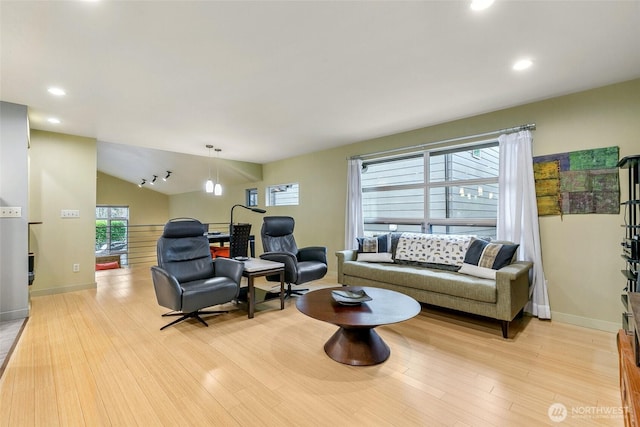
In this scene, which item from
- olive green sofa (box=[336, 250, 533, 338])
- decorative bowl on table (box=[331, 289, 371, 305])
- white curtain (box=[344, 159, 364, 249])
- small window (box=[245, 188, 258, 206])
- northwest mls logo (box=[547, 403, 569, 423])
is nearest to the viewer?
northwest mls logo (box=[547, 403, 569, 423])

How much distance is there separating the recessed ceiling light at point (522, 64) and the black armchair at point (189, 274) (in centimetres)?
316

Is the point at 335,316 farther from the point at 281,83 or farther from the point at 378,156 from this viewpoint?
the point at 378,156

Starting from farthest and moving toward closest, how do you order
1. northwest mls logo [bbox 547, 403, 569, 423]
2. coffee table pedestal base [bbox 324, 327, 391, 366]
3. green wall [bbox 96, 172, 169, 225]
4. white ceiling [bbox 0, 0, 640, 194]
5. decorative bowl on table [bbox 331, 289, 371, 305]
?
green wall [bbox 96, 172, 169, 225]
decorative bowl on table [bbox 331, 289, 371, 305]
coffee table pedestal base [bbox 324, 327, 391, 366]
white ceiling [bbox 0, 0, 640, 194]
northwest mls logo [bbox 547, 403, 569, 423]

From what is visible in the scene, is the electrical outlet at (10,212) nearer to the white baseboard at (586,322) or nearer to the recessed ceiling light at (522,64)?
the recessed ceiling light at (522,64)

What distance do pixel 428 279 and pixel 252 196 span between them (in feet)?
17.3

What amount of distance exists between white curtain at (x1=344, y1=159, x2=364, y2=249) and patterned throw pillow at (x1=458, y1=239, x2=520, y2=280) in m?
1.79

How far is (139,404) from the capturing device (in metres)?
1.70

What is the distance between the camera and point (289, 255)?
12.0 ft

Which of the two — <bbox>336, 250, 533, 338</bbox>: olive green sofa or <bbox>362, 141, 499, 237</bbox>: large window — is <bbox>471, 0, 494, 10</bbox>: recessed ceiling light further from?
<bbox>362, 141, 499, 237</bbox>: large window

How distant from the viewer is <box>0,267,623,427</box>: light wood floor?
1613 mm

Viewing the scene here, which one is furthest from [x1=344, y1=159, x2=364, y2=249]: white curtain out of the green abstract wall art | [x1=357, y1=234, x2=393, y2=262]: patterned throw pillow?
the green abstract wall art

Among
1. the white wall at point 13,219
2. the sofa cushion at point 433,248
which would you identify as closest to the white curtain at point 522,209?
the sofa cushion at point 433,248

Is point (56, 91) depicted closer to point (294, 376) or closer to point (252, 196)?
point (294, 376)

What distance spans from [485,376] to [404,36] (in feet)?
8.06
